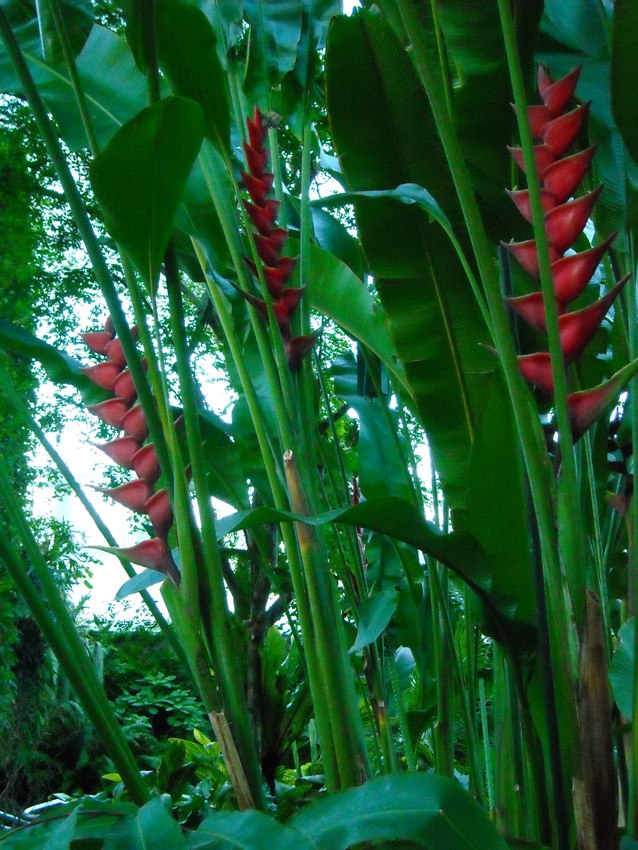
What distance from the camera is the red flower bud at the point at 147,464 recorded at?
2.01ft

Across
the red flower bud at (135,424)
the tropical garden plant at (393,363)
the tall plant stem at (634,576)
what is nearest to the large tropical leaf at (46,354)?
the tropical garden plant at (393,363)

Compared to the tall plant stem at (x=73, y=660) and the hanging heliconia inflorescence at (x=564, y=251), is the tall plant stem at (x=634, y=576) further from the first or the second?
the tall plant stem at (x=73, y=660)

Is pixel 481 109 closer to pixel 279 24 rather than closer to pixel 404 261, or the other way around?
pixel 404 261

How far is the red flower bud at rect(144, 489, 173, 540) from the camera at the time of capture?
23.1 inches

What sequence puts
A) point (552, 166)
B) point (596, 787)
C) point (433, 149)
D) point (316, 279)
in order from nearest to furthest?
point (596, 787) → point (552, 166) → point (433, 149) → point (316, 279)

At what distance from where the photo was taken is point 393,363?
0.81 meters

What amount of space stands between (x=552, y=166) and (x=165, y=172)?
0.30 m

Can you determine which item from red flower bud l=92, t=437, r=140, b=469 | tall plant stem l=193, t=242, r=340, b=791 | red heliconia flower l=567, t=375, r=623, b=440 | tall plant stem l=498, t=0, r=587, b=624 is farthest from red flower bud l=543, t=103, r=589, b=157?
red flower bud l=92, t=437, r=140, b=469

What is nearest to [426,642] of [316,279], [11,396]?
[316,279]

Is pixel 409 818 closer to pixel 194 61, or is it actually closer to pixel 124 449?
pixel 124 449

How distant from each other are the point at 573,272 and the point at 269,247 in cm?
30

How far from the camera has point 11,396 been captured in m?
0.63

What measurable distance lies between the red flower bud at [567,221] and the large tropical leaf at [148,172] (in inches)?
10.7

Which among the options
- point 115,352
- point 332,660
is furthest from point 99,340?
point 332,660
